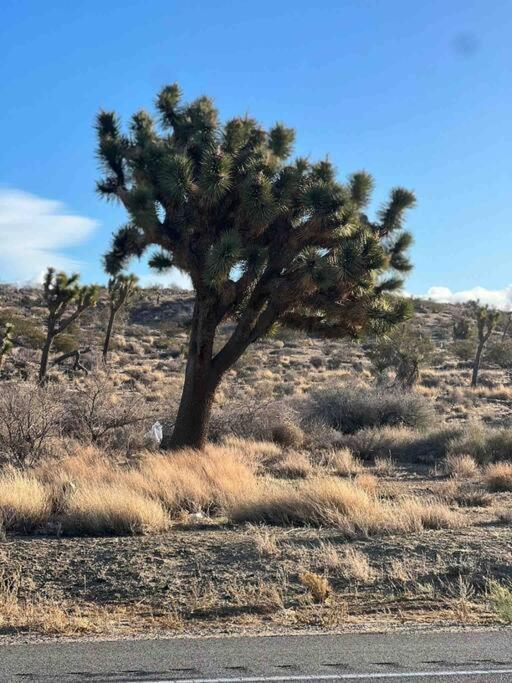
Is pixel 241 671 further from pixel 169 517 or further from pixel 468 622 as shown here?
pixel 169 517

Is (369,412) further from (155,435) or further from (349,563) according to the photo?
(349,563)

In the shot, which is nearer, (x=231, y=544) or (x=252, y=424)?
(x=231, y=544)

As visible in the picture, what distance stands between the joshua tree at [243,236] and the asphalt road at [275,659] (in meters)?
8.31

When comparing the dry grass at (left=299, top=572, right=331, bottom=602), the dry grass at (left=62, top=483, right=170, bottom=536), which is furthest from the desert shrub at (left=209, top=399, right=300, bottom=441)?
the dry grass at (left=299, top=572, right=331, bottom=602)

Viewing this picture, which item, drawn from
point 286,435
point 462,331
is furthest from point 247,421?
point 462,331

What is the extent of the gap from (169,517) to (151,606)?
3.22 m

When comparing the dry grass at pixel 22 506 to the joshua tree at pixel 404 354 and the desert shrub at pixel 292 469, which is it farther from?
the joshua tree at pixel 404 354

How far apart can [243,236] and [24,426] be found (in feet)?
18.1

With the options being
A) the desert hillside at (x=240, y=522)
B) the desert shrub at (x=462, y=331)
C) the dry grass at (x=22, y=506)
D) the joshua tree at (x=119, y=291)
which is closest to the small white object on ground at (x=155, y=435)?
the desert hillside at (x=240, y=522)

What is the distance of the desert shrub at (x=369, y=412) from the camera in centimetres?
2217

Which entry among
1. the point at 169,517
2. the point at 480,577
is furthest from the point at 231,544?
the point at 480,577

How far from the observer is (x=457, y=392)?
34.9 meters

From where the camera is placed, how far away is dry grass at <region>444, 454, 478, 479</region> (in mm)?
15592

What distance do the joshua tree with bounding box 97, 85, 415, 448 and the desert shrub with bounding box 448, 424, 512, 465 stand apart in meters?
4.88
